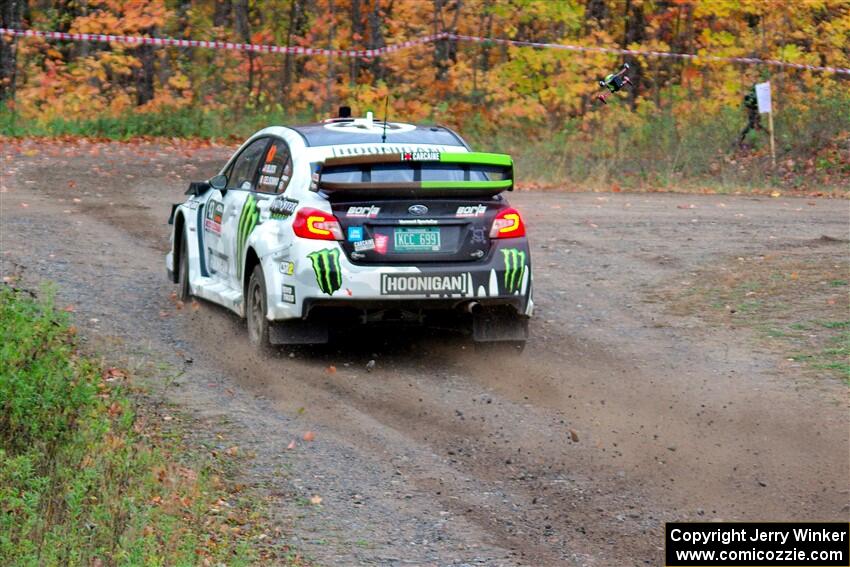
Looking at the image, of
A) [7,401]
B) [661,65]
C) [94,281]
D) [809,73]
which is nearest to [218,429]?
[7,401]

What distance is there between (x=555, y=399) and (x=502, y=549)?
2947 mm

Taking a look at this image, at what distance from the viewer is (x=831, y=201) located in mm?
21203

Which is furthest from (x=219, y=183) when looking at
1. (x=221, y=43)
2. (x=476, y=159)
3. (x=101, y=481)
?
(x=221, y=43)

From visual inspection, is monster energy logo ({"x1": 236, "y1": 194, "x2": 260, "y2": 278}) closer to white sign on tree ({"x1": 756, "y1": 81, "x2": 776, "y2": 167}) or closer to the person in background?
white sign on tree ({"x1": 756, "y1": 81, "x2": 776, "y2": 167})

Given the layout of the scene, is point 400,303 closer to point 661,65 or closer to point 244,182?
→ point 244,182

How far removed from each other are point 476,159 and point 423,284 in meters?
1.07

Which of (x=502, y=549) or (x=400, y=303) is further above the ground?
(x=400, y=303)

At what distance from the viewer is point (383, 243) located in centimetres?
986

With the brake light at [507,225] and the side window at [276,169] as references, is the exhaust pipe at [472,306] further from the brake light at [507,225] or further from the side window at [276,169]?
the side window at [276,169]

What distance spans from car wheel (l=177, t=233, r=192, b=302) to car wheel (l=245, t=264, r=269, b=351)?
182cm

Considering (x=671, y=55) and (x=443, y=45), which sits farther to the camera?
(x=443, y=45)

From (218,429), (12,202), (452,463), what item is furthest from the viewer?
(12,202)

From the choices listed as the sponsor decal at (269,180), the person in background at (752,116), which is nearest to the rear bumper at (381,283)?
the sponsor decal at (269,180)

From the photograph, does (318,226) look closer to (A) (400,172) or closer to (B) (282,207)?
(B) (282,207)
